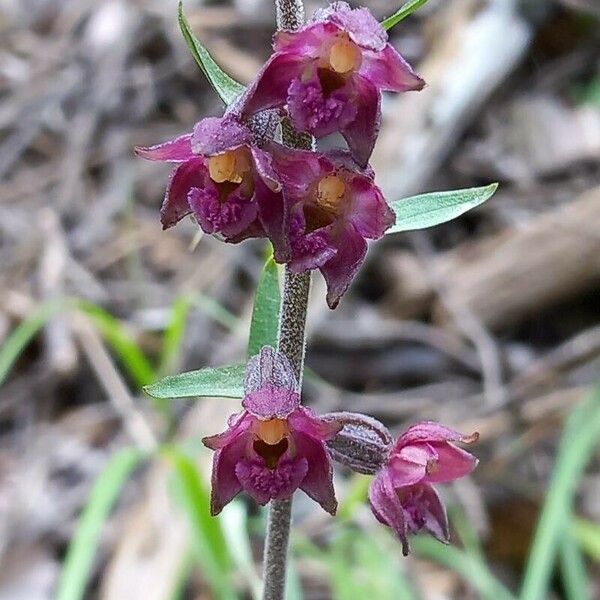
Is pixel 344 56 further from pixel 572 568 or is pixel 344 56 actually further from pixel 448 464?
pixel 572 568

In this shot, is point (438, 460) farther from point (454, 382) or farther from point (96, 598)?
point (454, 382)

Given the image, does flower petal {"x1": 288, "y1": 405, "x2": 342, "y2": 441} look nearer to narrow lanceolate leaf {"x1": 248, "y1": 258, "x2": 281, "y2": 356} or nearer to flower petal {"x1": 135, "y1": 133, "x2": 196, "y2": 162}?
narrow lanceolate leaf {"x1": 248, "y1": 258, "x2": 281, "y2": 356}

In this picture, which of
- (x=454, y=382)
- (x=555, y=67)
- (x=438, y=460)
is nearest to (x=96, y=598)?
(x=454, y=382)

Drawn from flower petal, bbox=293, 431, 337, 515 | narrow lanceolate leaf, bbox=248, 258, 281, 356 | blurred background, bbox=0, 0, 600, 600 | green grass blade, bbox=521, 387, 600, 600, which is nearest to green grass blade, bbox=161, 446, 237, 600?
blurred background, bbox=0, 0, 600, 600

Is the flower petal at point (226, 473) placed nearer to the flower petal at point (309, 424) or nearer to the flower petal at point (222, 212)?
the flower petal at point (309, 424)

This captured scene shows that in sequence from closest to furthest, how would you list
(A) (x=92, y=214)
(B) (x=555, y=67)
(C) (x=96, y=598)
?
1. (C) (x=96, y=598)
2. (A) (x=92, y=214)
3. (B) (x=555, y=67)

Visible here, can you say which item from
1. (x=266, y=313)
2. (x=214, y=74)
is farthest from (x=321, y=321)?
(x=214, y=74)
